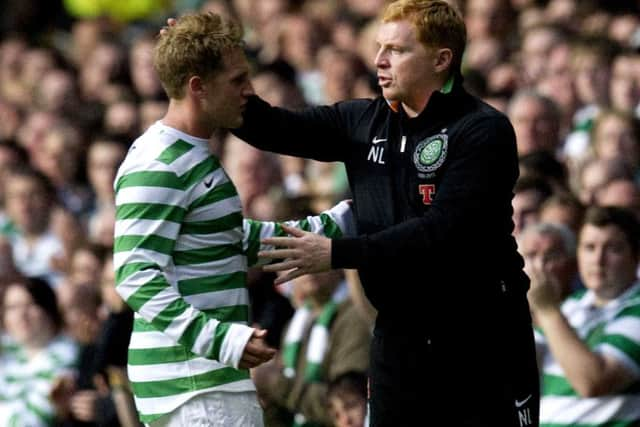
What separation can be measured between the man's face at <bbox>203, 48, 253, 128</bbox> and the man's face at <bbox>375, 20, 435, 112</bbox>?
1.46 feet

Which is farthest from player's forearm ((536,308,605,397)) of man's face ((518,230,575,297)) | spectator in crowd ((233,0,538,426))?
spectator in crowd ((233,0,538,426))

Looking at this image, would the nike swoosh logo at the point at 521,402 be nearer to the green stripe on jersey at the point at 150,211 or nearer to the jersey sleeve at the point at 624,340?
the green stripe on jersey at the point at 150,211

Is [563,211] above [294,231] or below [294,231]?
below

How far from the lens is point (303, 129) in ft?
18.2

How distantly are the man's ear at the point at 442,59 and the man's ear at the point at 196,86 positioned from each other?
2.48 ft

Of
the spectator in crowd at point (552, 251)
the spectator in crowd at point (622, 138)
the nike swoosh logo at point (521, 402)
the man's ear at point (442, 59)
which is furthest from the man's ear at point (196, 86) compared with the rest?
the spectator in crowd at point (622, 138)

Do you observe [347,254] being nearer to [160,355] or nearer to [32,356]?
[160,355]

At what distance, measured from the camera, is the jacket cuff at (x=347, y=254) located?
5016mm

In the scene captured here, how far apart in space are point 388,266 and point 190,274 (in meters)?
0.62

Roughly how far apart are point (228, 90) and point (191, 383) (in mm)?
937

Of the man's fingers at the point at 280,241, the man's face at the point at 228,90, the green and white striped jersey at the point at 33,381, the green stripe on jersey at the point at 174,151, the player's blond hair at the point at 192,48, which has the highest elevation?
the player's blond hair at the point at 192,48

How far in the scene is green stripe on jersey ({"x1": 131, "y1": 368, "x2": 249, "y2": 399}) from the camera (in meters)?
5.08

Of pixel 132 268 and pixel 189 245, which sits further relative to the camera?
pixel 189 245

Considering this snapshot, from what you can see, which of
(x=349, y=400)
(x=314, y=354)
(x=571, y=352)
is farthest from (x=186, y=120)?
(x=314, y=354)
